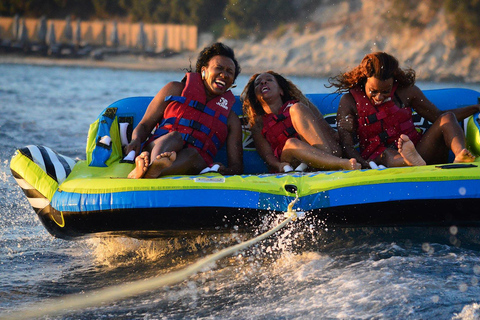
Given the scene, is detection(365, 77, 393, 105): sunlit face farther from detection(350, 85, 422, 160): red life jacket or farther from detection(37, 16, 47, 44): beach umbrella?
detection(37, 16, 47, 44): beach umbrella

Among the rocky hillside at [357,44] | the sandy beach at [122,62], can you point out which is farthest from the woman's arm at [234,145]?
the sandy beach at [122,62]

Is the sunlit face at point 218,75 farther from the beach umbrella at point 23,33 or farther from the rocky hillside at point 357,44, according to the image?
the beach umbrella at point 23,33

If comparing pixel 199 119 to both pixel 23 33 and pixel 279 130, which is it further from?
pixel 23 33

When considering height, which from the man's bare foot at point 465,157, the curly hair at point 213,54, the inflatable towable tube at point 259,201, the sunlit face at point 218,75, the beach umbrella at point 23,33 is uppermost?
the beach umbrella at point 23,33

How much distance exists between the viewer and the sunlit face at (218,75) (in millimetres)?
3354

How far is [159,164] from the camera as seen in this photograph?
2740 millimetres

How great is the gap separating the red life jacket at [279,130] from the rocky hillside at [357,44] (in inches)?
683

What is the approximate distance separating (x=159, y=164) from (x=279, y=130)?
0.86 meters

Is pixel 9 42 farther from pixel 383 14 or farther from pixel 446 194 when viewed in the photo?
pixel 446 194

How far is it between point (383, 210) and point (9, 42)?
3107 centimetres

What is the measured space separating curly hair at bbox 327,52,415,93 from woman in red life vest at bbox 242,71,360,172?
10.5 inches

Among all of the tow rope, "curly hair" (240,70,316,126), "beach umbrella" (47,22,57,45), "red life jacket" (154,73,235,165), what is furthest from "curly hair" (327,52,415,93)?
"beach umbrella" (47,22,57,45)

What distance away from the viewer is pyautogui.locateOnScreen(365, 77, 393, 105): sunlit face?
320cm

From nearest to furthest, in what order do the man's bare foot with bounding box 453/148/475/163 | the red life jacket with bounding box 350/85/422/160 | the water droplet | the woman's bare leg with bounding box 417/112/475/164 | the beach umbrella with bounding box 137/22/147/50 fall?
the water droplet < the man's bare foot with bounding box 453/148/475/163 < the woman's bare leg with bounding box 417/112/475/164 < the red life jacket with bounding box 350/85/422/160 < the beach umbrella with bounding box 137/22/147/50
